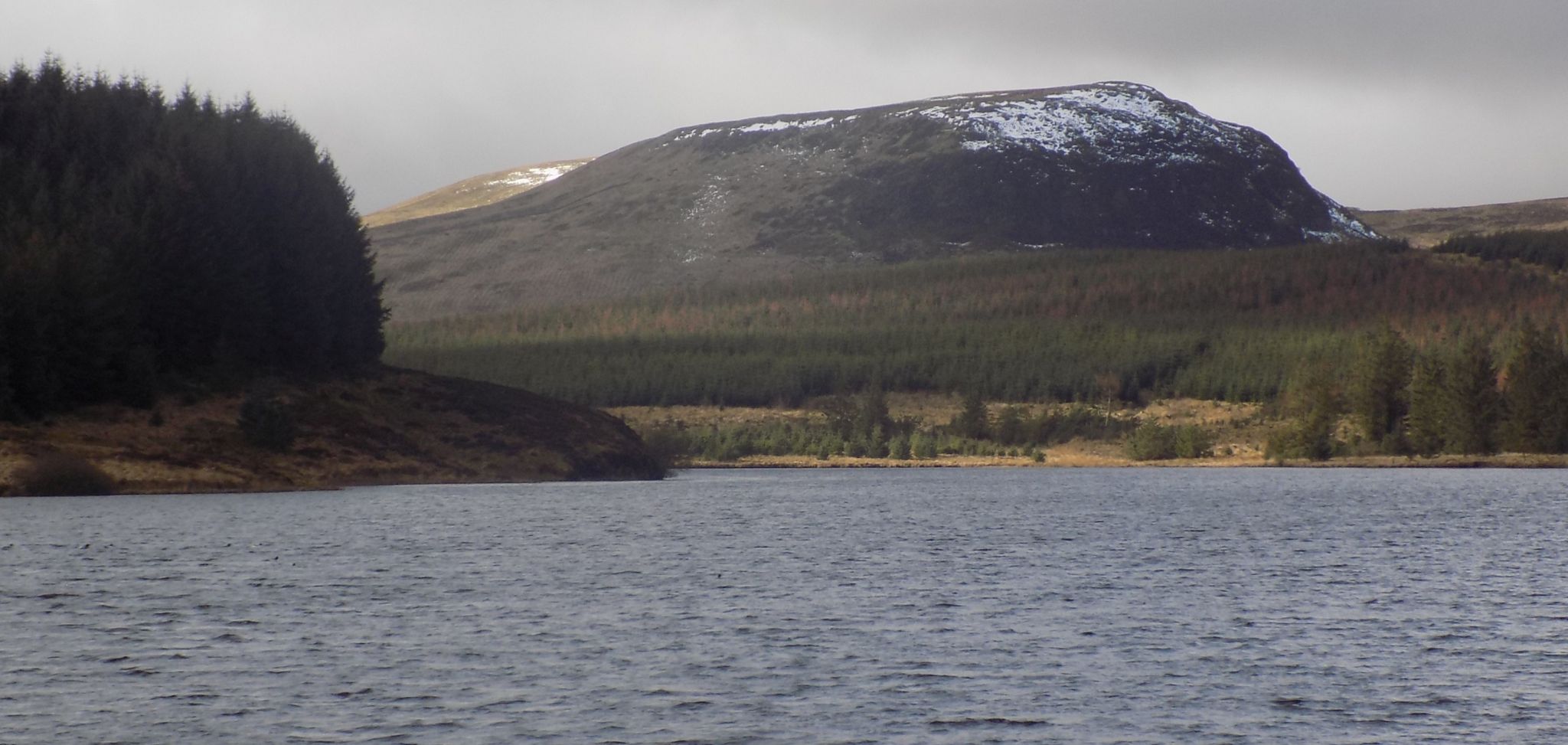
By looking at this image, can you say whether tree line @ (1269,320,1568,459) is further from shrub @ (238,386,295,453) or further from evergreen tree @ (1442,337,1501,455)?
shrub @ (238,386,295,453)

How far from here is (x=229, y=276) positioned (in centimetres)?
11875

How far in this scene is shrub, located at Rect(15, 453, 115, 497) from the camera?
98.2 meters

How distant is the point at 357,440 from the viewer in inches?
4781

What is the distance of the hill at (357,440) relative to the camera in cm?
10306

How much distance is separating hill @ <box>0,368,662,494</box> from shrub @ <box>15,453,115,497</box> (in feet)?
1.79

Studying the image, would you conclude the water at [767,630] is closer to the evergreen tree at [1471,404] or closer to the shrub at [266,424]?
the shrub at [266,424]

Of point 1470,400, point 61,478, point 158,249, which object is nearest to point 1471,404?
point 1470,400

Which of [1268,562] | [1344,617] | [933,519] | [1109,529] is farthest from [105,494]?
[1344,617]

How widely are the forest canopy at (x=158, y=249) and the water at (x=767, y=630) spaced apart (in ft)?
51.5

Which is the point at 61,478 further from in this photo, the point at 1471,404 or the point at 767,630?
the point at 1471,404

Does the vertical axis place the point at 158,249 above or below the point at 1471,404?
above

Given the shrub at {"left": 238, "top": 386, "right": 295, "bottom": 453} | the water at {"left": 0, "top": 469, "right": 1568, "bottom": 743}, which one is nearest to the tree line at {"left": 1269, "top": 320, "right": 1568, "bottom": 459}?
the water at {"left": 0, "top": 469, "right": 1568, "bottom": 743}

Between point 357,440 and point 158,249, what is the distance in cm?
1917

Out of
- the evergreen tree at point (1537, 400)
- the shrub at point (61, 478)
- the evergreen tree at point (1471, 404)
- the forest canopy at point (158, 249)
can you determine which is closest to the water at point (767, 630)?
the shrub at point (61, 478)
